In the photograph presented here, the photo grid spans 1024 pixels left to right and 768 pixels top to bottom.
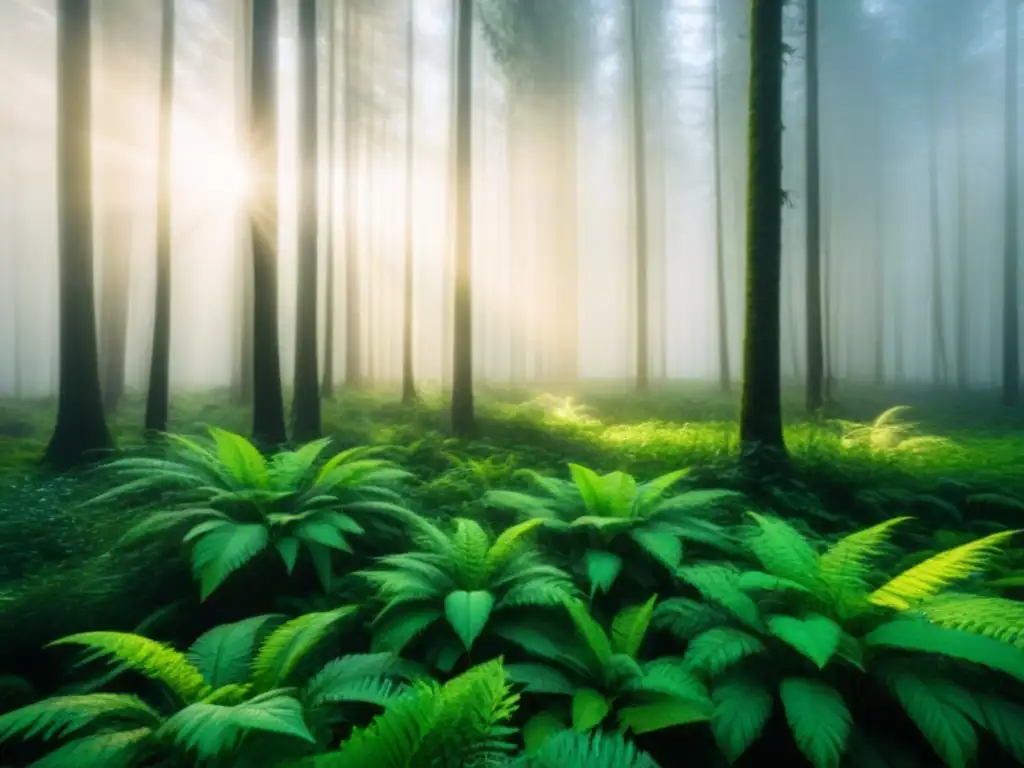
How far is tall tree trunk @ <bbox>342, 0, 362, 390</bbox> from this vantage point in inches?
787

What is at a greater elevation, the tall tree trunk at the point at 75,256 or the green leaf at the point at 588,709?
the tall tree trunk at the point at 75,256

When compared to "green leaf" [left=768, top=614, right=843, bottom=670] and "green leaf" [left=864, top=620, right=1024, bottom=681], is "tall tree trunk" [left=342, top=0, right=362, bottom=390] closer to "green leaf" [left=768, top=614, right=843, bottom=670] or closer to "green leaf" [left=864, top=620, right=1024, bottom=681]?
"green leaf" [left=768, top=614, right=843, bottom=670]

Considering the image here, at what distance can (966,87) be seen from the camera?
26484 mm

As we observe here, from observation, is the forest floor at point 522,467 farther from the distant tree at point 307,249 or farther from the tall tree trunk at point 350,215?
the tall tree trunk at point 350,215

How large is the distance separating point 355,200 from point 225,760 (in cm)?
2259

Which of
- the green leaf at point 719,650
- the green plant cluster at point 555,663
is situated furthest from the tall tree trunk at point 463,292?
the green leaf at point 719,650

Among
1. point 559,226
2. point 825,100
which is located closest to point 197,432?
point 559,226

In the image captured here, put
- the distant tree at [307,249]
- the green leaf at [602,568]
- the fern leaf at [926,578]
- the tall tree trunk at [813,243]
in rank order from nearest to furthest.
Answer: the fern leaf at [926,578]
the green leaf at [602,568]
the distant tree at [307,249]
the tall tree trunk at [813,243]

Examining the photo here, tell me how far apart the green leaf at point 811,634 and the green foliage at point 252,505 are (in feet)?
9.16

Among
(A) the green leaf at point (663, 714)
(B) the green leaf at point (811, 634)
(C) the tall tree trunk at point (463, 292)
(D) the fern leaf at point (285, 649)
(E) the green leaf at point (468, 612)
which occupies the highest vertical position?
(C) the tall tree trunk at point (463, 292)

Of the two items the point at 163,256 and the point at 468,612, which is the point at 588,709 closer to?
the point at 468,612

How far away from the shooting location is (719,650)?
2840 mm

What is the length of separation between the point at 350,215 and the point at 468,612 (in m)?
20.1

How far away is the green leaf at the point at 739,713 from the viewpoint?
246cm
